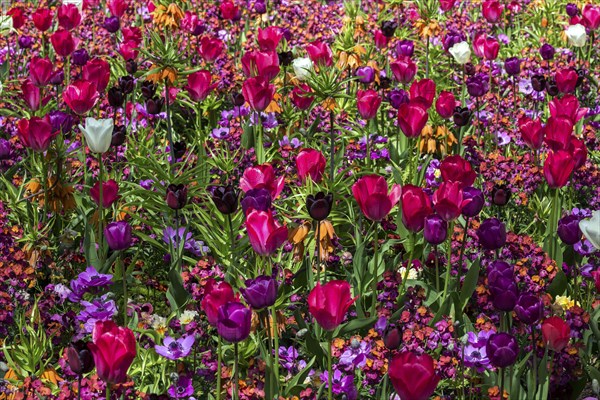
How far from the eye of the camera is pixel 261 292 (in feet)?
8.17

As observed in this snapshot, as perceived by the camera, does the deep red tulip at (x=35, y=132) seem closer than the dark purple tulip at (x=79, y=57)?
Yes

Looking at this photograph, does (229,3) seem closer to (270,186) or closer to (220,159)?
(220,159)

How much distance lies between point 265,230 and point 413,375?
2.45 ft

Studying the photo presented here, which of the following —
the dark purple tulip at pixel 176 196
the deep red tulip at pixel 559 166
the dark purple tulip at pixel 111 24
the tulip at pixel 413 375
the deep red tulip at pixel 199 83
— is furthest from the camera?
the dark purple tulip at pixel 111 24

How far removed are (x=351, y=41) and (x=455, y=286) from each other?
2.19 meters

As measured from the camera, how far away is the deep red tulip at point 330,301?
7.85 feet

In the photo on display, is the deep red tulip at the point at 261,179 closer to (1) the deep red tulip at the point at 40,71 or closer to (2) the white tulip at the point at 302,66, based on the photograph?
(2) the white tulip at the point at 302,66

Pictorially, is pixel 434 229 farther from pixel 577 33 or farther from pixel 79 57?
pixel 577 33

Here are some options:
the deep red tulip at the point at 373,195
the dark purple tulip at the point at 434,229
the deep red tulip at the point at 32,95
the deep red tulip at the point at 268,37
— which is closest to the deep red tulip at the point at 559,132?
the dark purple tulip at the point at 434,229

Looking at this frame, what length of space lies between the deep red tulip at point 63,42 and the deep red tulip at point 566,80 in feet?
8.11

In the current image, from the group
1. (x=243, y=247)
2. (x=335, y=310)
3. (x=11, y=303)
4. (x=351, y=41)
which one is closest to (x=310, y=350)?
(x=243, y=247)

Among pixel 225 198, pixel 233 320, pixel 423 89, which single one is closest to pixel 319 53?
pixel 423 89

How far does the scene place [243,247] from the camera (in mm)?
3414

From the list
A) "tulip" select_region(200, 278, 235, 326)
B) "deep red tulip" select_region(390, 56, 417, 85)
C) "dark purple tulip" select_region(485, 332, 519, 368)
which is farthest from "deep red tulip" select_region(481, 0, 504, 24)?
"tulip" select_region(200, 278, 235, 326)
